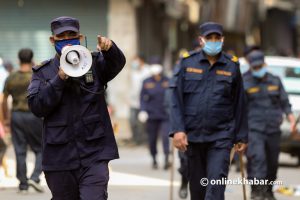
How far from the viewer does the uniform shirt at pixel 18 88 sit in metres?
11.4

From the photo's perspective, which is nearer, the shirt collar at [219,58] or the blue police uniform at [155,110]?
the shirt collar at [219,58]

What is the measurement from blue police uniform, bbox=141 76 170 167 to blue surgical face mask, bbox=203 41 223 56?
25.8 ft

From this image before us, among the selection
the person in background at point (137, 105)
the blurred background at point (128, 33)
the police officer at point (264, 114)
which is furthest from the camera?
the person in background at point (137, 105)

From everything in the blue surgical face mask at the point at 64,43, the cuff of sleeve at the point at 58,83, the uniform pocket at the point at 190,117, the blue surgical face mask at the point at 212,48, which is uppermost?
the blue surgical face mask at the point at 64,43

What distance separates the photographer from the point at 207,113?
26.3 feet

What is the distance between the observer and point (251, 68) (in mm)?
11266

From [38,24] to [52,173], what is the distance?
62.8 feet

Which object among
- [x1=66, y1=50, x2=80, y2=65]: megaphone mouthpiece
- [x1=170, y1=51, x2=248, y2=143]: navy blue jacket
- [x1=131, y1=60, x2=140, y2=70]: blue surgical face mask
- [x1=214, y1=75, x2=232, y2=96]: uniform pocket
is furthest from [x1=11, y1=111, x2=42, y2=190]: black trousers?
[x1=131, y1=60, x2=140, y2=70]: blue surgical face mask

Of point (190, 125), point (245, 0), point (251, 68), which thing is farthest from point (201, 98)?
point (245, 0)

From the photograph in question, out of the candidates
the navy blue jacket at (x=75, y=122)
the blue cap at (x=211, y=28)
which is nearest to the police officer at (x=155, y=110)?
the blue cap at (x=211, y=28)

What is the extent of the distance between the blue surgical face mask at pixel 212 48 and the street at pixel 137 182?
133 inches

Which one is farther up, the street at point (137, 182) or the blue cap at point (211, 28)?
the blue cap at point (211, 28)

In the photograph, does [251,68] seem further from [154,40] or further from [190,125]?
[154,40]

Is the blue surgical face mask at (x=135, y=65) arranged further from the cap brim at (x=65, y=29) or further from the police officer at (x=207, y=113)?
the cap brim at (x=65, y=29)
